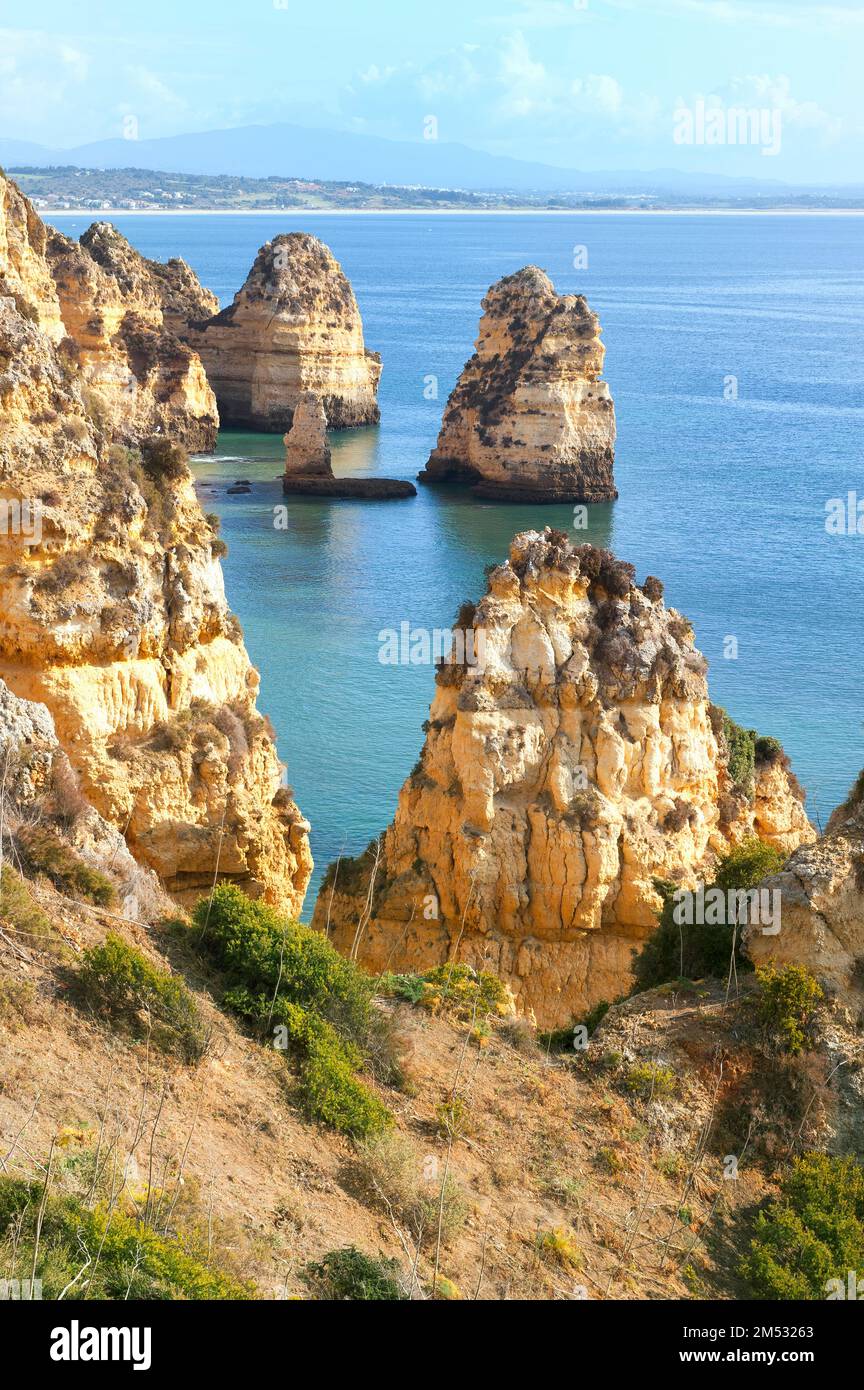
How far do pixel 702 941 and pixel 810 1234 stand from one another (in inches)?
205

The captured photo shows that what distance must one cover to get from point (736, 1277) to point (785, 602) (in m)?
46.4

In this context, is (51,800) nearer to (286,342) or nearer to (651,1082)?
(651,1082)

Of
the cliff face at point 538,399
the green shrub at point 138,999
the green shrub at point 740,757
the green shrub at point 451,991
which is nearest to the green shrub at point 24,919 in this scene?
the green shrub at point 138,999

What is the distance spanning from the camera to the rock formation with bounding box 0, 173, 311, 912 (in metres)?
23.3

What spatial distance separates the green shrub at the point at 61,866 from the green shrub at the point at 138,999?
1.85 meters

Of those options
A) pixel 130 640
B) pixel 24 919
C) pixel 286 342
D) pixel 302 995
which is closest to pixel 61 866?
pixel 24 919

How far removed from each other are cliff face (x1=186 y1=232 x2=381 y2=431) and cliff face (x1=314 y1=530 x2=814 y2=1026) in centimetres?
6839

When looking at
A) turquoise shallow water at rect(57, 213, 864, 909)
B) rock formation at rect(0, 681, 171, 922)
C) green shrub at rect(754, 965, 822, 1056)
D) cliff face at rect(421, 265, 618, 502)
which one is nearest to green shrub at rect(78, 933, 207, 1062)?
rock formation at rect(0, 681, 171, 922)

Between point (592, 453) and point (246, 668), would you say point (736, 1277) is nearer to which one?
point (246, 668)

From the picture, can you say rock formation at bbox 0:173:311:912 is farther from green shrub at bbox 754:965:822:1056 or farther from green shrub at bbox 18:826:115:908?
green shrub at bbox 754:965:822:1056

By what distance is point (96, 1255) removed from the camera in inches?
450

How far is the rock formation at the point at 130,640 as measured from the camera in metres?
23.3

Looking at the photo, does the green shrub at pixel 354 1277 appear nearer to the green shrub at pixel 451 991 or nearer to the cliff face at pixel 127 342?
the green shrub at pixel 451 991
